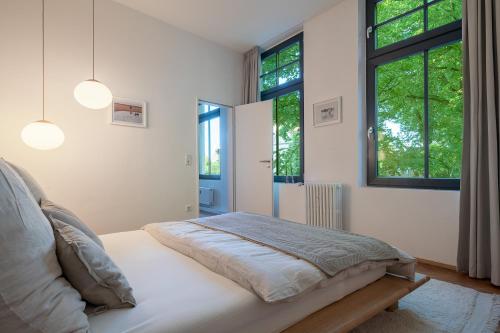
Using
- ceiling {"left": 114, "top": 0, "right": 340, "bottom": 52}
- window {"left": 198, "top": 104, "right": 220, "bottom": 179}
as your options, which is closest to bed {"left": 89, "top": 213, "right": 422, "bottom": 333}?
ceiling {"left": 114, "top": 0, "right": 340, "bottom": 52}

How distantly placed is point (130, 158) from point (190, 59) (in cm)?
172

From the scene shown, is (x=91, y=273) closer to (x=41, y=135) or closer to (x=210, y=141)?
(x=41, y=135)

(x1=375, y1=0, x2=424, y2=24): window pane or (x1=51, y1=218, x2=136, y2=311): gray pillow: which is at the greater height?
(x1=375, y1=0, x2=424, y2=24): window pane

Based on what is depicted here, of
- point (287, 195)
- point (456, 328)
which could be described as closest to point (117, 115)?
point (287, 195)

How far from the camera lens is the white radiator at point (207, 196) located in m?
5.50

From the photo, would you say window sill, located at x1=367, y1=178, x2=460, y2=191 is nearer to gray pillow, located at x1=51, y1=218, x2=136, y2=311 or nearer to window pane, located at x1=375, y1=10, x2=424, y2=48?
window pane, located at x1=375, y1=10, x2=424, y2=48

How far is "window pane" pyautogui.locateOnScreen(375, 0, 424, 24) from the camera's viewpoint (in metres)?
2.80

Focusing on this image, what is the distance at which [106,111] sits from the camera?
3.15m

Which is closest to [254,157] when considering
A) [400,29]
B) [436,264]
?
[400,29]

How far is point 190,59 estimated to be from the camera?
3.90 metres

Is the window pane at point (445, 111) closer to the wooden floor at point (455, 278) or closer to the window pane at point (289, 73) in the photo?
the wooden floor at point (455, 278)

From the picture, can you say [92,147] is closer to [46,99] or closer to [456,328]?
[46,99]

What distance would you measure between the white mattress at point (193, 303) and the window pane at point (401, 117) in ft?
5.96

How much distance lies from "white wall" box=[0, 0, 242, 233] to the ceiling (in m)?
0.19
